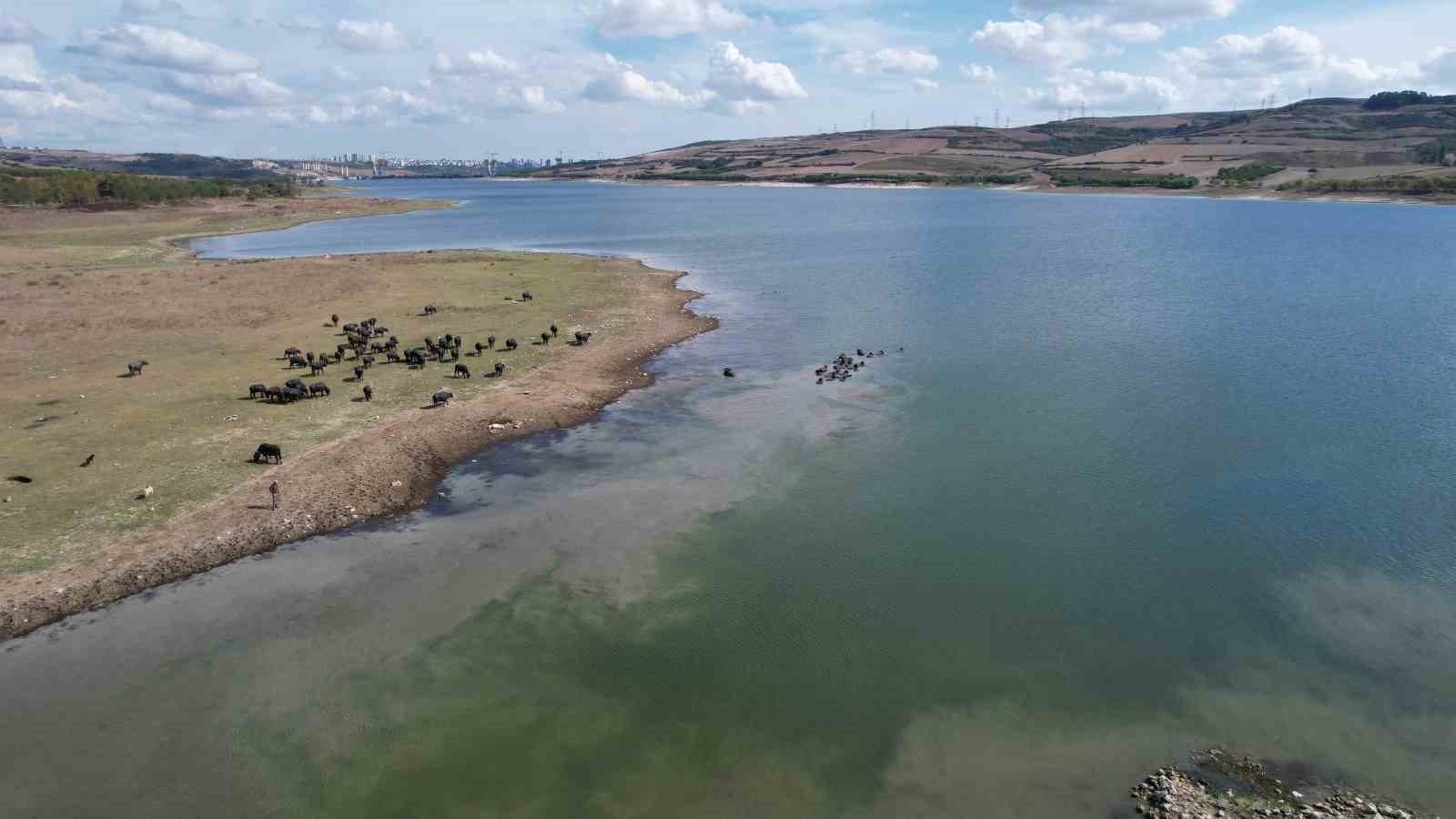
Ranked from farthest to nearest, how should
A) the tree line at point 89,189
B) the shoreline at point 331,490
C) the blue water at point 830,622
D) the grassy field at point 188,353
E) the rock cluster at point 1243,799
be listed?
the tree line at point 89,189
the grassy field at point 188,353
the shoreline at point 331,490
the blue water at point 830,622
the rock cluster at point 1243,799

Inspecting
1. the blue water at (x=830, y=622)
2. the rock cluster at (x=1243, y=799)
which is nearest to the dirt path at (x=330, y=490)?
the blue water at (x=830, y=622)

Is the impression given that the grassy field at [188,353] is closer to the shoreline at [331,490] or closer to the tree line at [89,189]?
Answer: the shoreline at [331,490]

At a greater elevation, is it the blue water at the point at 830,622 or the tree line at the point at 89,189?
the tree line at the point at 89,189

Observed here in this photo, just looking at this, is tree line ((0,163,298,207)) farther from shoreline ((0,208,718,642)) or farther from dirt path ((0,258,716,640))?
dirt path ((0,258,716,640))

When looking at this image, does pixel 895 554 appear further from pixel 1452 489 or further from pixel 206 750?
pixel 1452 489

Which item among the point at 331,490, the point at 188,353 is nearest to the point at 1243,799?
the point at 331,490

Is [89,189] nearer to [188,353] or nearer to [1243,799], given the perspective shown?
[188,353]

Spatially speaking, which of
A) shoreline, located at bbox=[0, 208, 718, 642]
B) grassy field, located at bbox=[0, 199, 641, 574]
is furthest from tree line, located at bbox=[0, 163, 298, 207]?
shoreline, located at bbox=[0, 208, 718, 642]
